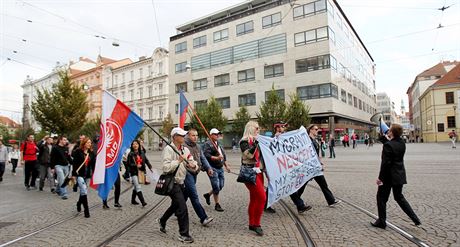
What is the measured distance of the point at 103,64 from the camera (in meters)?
64.4

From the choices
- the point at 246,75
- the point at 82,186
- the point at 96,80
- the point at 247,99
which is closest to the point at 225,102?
the point at 247,99

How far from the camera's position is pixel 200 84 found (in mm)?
49219

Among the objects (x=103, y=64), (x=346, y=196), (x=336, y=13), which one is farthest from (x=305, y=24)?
(x=103, y=64)

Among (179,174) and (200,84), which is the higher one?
(200,84)

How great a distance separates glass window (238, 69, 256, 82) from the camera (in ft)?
142

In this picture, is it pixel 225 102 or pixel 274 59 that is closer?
pixel 274 59

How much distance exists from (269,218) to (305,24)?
36169mm

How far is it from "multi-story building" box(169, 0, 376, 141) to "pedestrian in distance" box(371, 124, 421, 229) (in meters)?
31.2

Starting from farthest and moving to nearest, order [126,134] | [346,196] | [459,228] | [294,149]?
[346,196], [294,149], [126,134], [459,228]

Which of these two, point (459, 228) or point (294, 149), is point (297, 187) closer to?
point (294, 149)

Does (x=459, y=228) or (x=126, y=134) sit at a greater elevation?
(x=126, y=134)

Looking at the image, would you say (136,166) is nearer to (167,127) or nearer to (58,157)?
(58,157)

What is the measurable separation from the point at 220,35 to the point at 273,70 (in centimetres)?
1068

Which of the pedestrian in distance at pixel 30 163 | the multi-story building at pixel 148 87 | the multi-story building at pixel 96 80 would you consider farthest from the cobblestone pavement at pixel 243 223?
the multi-story building at pixel 96 80
